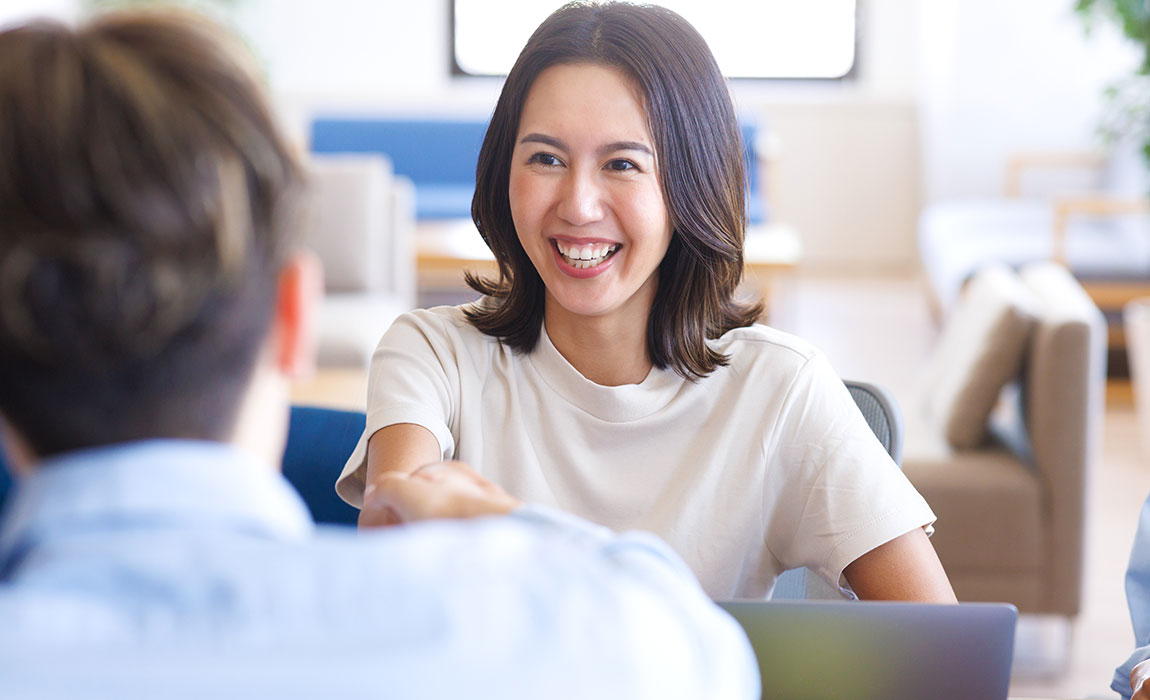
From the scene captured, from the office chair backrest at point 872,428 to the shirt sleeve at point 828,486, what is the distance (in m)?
0.02

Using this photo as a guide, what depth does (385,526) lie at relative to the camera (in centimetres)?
91

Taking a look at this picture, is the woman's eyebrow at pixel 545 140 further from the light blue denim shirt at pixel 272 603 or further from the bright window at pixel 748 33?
the bright window at pixel 748 33

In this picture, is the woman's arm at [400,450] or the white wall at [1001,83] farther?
the white wall at [1001,83]

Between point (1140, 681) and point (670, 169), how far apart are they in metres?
0.65

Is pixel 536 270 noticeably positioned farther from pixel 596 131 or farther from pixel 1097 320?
pixel 1097 320

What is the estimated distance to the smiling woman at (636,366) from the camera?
1.28m

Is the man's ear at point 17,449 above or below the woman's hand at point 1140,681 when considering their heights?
above

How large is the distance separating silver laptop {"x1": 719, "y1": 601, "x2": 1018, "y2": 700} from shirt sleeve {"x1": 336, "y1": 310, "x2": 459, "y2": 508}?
1.69 ft

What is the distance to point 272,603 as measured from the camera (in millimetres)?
546

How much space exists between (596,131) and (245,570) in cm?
83

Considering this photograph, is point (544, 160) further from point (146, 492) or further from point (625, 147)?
point (146, 492)

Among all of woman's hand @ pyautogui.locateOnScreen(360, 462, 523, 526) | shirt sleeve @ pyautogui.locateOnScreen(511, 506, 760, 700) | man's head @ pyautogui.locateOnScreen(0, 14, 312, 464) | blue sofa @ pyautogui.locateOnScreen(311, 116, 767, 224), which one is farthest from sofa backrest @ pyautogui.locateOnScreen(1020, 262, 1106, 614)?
blue sofa @ pyautogui.locateOnScreen(311, 116, 767, 224)

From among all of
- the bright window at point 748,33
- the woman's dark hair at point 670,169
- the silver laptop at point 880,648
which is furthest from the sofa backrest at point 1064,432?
the bright window at point 748,33

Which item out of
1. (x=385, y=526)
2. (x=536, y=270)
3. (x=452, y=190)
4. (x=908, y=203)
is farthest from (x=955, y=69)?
(x=385, y=526)
